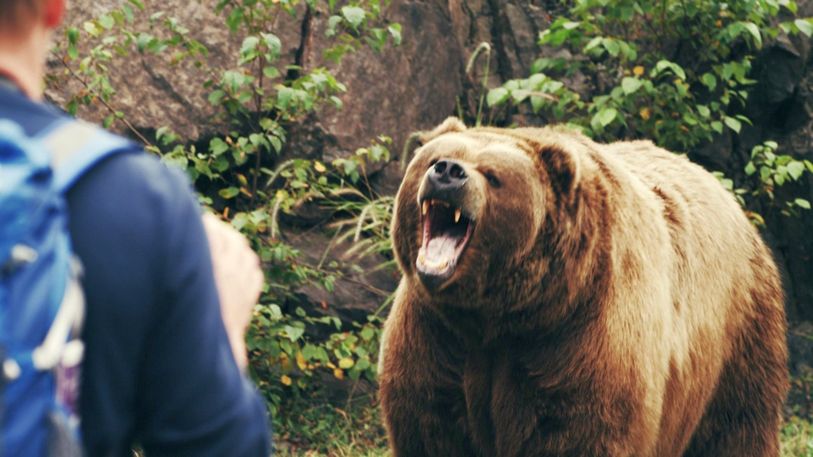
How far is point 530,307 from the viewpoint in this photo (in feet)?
14.3

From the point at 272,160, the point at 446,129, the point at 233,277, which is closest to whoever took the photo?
the point at 233,277

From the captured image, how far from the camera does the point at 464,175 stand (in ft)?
13.4

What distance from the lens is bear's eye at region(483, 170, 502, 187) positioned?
13.9ft

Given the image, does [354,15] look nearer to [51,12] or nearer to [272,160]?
[272,160]

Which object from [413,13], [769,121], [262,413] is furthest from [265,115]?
[262,413]

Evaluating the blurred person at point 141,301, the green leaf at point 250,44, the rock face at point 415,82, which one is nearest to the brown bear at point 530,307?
the green leaf at point 250,44

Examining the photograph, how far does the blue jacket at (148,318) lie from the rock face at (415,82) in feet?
16.3

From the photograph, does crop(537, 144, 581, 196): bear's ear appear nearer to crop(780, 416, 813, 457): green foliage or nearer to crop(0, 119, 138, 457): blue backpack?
crop(780, 416, 813, 457): green foliage

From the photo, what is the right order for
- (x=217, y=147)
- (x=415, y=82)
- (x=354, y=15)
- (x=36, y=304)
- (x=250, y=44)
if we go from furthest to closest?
(x=415, y=82), (x=217, y=147), (x=250, y=44), (x=354, y=15), (x=36, y=304)

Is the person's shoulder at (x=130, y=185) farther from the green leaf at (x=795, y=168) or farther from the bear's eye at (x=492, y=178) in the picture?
the green leaf at (x=795, y=168)

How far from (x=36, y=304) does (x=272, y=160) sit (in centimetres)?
602

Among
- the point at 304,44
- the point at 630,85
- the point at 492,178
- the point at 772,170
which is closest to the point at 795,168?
the point at 772,170

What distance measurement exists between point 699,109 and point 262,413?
6023mm

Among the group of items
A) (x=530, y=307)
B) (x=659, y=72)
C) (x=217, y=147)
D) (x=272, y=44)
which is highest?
(x=272, y=44)
